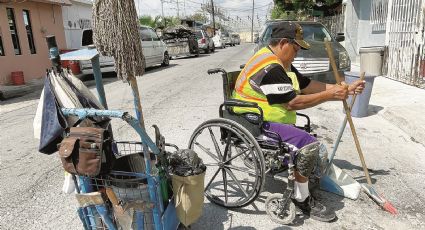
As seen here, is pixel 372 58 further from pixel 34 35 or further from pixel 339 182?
pixel 34 35

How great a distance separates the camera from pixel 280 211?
291 cm

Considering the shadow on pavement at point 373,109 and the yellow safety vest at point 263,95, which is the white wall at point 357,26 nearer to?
the shadow on pavement at point 373,109

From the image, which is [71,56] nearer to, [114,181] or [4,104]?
[114,181]

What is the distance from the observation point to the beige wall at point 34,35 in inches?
498

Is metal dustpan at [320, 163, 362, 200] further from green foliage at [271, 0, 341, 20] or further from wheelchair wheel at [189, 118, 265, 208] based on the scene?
green foliage at [271, 0, 341, 20]

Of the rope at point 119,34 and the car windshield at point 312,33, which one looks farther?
the car windshield at point 312,33

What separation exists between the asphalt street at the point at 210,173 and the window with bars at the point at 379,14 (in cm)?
680

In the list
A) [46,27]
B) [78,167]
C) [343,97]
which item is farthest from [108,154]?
[46,27]

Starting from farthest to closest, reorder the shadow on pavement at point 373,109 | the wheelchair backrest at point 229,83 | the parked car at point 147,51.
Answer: the parked car at point 147,51
the shadow on pavement at point 373,109
the wheelchair backrest at point 229,83

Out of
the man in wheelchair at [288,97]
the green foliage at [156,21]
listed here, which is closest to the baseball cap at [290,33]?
the man in wheelchair at [288,97]

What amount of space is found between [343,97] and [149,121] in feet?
13.1

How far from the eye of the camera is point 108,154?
213cm

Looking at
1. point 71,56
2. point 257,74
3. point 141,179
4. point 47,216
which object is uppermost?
point 71,56

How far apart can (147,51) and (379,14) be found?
8883 mm
